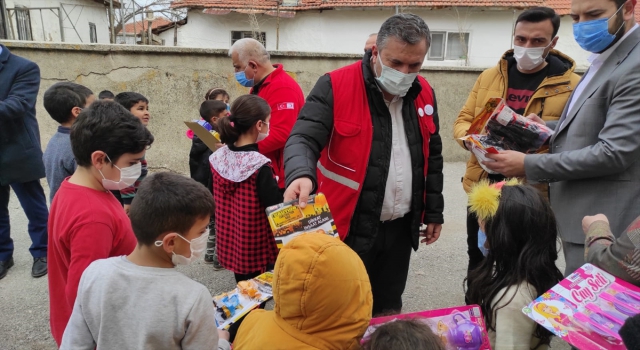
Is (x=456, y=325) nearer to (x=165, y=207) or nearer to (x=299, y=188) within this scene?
(x=299, y=188)

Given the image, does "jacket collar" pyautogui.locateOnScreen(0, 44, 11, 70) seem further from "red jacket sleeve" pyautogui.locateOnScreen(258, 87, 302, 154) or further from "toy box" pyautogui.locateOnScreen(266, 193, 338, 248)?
"toy box" pyautogui.locateOnScreen(266, 193, 338, 248)

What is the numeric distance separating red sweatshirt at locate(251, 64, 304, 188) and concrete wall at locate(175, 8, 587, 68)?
10123 millimetres

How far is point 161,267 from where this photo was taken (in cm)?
143

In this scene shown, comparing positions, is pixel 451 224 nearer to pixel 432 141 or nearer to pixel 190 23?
pixel 432 141

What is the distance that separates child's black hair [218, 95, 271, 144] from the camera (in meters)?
2.61

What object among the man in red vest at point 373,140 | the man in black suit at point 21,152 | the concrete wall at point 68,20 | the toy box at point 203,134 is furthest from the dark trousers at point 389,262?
the concrete wall at point 68,20

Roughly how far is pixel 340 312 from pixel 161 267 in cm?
66

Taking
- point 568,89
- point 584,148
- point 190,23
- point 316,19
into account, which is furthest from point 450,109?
point 190,23

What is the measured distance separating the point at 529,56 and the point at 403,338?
7.16ft

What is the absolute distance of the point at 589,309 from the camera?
134cm

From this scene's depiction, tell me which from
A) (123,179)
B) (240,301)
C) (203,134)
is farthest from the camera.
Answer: (203,134)

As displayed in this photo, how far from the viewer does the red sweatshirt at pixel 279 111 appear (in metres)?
3.28

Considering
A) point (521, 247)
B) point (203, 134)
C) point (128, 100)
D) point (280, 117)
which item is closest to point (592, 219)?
point (521, 247)

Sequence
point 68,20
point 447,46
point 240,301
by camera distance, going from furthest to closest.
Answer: point 68,20
point 447,46
point 240,301
